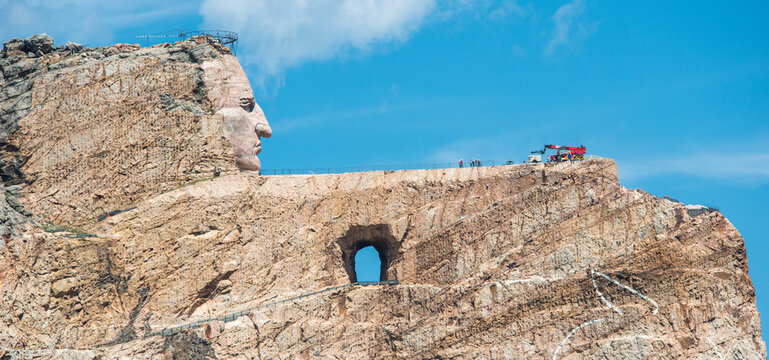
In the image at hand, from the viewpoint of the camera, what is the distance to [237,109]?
73438 millimetres

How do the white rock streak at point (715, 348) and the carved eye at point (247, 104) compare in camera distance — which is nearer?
the white rock streak at point (715, 348)

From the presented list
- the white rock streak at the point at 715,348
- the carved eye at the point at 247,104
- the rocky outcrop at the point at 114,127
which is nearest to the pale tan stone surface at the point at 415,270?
the white rock streak at the point at 715,348

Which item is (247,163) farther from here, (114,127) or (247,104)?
(114,127)

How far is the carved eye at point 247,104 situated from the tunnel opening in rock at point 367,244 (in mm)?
6635

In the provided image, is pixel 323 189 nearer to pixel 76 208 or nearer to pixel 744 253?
pixel 76 208

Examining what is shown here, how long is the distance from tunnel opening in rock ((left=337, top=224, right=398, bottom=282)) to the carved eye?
6.63 m

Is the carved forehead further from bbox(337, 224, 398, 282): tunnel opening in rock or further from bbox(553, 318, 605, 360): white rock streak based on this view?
bbox(553, 318, 605, 360): white rock streak

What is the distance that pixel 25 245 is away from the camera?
67.4m

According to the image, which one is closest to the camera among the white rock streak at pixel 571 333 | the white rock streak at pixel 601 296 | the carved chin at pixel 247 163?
the white rock streak at pixel 571 333

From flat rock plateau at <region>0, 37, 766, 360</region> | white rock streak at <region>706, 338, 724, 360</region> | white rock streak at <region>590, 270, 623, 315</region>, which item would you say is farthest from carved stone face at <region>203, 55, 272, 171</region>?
white rock streak at <region>706, 338, 724, 360</region>

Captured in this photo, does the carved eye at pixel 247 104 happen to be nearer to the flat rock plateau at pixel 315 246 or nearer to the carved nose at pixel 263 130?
the carved nose at pixel 263 130

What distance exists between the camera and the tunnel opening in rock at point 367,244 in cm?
7275

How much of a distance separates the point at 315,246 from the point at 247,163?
4446mm

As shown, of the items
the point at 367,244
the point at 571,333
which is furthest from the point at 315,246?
the point at 571,333
